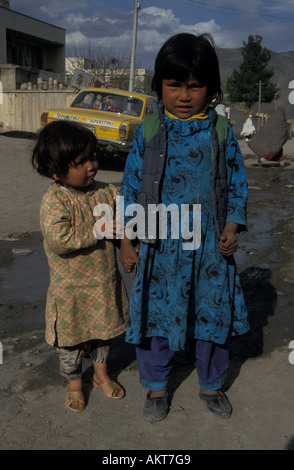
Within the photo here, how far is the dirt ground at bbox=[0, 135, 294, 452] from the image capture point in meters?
1.89

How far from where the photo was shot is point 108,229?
199 centimetres

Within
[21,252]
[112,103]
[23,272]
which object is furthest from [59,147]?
[112,103]

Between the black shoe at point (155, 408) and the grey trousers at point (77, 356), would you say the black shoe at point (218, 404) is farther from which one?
the grey trousers at point (77, 356)

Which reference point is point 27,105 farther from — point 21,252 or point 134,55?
point 21,252

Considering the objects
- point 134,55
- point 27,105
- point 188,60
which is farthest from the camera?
point 134,55

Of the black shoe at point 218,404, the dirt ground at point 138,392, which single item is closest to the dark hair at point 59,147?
the dirt ground at point 138,392

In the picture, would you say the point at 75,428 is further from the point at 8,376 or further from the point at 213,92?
the point at 213,92

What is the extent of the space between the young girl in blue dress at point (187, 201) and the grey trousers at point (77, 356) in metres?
0.25

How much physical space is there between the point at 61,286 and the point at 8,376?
71 cm

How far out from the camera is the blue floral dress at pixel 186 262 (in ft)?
6.23

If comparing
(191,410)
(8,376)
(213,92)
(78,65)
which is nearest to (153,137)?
(213,92)

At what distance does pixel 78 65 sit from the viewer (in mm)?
28547

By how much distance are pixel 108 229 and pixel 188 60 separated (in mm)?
756

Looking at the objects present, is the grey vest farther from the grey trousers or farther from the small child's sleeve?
the grey trousers
